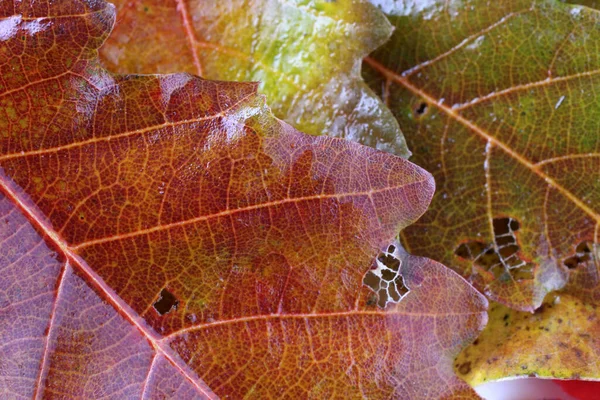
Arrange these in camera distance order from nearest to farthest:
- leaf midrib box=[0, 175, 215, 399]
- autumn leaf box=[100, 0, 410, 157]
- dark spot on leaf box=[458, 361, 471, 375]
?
1. leaf midrib box=[0, 175, 215, 399]
2. autumn leaf box=[100, 0, 410, 157]
3. dark spot on leaf box=[458, 361, 471, 375]

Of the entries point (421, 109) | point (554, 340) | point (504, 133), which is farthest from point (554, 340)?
point (421, 109)

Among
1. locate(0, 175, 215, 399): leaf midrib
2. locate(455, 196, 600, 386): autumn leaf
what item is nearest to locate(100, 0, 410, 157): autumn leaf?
locate(0, 175, 215, 399): leaf midrib

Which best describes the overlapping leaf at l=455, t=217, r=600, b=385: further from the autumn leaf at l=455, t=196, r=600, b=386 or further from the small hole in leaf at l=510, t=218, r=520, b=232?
the small hole in leaf at l=510, t=218, r=520, b=232

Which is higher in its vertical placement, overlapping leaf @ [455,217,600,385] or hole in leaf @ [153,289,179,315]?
hole in leaf @ [153,289,179,315]

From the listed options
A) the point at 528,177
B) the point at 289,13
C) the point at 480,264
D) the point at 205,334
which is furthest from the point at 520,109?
the point at 205,334

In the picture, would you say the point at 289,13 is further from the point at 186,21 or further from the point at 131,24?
the point at 131,24
